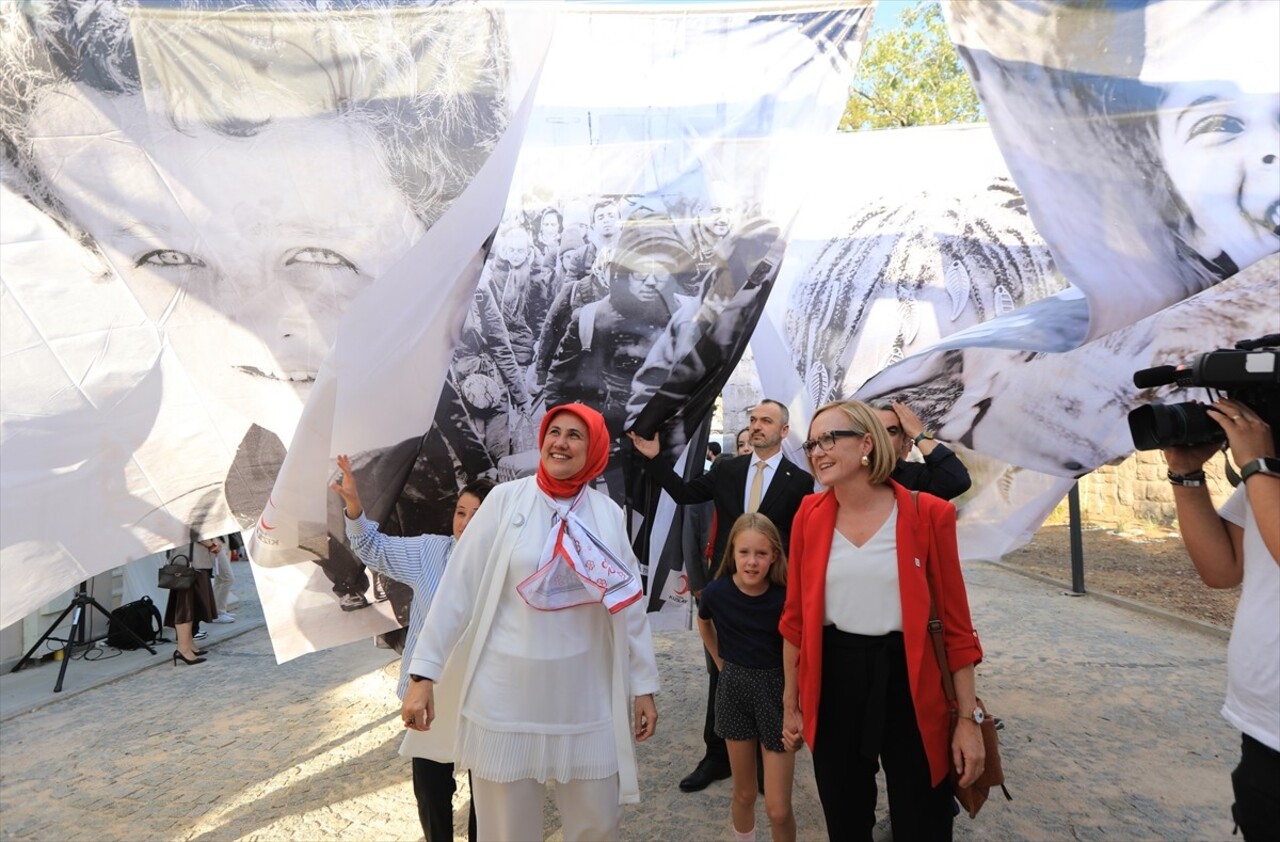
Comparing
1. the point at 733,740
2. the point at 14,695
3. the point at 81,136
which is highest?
the point at 81,136

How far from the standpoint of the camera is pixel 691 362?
3797mm

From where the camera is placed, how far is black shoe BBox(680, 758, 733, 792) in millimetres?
4535

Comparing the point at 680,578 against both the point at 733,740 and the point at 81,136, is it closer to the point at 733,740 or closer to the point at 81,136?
the point at 733,740

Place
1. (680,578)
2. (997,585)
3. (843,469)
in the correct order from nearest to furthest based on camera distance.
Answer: (843,469)
(680,578)
(997,585)

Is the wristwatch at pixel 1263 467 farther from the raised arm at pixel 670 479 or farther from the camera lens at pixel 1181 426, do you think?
the raised arm at pixel 670 479

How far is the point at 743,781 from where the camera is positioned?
3504 millimetres

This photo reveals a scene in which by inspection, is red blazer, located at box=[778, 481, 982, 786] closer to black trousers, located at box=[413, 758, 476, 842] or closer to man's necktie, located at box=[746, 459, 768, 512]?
man's necktie, located at box=[746, 459, 768, 512]

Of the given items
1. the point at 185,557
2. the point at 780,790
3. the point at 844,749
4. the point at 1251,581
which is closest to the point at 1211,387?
the point at 1251,581

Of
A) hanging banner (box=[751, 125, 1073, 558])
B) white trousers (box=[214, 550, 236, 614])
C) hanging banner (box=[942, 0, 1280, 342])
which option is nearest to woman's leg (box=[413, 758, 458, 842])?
hanging banner (box=[751, 125, 1073, 558])

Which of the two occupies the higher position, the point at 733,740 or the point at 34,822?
the point at 733,740

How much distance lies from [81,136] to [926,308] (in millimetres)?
4179

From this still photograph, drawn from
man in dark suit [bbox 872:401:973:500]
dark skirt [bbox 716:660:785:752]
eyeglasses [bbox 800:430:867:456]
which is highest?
eyeglasses [bbox 800:430:867:456]

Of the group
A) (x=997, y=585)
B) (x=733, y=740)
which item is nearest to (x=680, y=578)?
(x=733, y=740)

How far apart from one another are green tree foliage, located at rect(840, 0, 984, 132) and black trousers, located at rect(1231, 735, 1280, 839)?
74.6 ft
